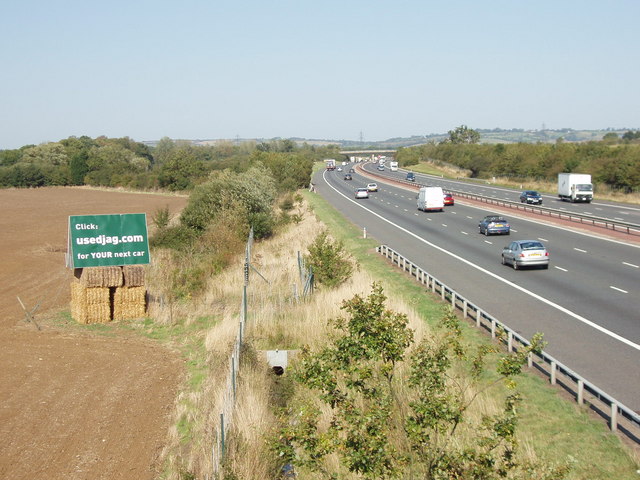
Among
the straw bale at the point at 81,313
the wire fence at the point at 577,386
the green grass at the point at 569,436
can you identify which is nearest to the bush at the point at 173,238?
the straw bale at the point at 81,313

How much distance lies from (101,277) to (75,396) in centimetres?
905

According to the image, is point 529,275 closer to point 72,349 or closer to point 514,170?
point 72,349

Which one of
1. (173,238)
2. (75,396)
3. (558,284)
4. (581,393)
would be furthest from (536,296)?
(173,238)

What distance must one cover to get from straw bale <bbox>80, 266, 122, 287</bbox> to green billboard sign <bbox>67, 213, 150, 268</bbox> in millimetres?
669

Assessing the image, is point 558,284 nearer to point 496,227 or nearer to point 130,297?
point 130,297

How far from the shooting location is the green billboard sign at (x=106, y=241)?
86.8ft

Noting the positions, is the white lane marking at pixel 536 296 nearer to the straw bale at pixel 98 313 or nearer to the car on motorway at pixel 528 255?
the car on motorway at pixel 528 255

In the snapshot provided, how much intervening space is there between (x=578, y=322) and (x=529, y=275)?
9.44 m

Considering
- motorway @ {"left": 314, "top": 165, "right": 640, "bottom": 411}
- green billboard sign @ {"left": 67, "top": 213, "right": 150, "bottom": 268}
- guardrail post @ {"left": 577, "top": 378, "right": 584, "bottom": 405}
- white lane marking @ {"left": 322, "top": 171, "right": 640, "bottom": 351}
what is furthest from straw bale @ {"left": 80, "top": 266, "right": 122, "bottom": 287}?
guardrail post @ {"left": 577, "top": 378, "right": 584, "bottom": 405}

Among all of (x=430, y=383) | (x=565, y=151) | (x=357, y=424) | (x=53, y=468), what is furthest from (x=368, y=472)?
(x=565, y=151)

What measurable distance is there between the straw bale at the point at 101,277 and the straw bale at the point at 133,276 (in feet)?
0.76

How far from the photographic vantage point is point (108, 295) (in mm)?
26062

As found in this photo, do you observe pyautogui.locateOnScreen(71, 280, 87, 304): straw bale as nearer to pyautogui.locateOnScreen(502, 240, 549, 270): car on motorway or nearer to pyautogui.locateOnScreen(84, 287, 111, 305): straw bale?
pyautogui.locateOnScreen(84, 287, 111, 305): straw bale

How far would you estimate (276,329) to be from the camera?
22.0m
